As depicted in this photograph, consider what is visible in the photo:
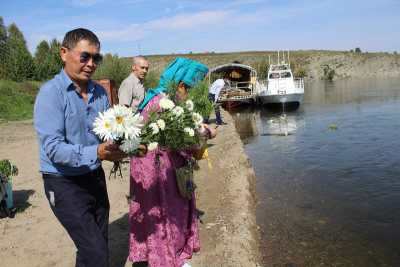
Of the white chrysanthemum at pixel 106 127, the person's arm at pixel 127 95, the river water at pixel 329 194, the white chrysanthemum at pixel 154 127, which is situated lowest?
the river water at pixel 329 194

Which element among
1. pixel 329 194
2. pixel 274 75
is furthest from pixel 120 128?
pixel 274 75

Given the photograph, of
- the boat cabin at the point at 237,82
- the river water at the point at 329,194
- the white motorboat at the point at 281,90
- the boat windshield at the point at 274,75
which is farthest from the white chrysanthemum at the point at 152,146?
the boat windshield at the point at 274,75

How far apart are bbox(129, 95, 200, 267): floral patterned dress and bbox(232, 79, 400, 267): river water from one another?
2039 millimetres


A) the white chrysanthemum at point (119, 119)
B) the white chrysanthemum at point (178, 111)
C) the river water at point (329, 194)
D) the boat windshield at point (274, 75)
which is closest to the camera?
→ the white chrysanthemum at point (119, 119)

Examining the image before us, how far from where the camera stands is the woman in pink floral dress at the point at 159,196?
3.85m

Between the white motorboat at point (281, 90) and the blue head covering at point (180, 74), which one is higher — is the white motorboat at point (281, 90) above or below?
below

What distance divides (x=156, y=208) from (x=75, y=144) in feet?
4.53

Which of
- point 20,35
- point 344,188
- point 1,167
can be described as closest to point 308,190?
point 344,188

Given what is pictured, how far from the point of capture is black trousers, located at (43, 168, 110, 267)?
9.43ft


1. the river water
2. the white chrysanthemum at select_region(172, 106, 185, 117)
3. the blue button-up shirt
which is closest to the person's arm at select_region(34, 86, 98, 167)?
the blue button-up shirt

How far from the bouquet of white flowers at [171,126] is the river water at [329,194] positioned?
9.88 feet

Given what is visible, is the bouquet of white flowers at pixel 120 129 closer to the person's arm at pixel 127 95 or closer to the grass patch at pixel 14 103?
the person's arm at pixel 127 95

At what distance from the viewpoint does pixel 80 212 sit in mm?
2900

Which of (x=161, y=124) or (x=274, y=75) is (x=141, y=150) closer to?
(x=161, y=124)
